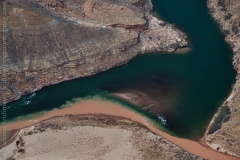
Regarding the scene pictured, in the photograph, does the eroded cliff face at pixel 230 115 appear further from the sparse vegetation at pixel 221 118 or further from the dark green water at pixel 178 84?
the dark green water at pixel 178 84

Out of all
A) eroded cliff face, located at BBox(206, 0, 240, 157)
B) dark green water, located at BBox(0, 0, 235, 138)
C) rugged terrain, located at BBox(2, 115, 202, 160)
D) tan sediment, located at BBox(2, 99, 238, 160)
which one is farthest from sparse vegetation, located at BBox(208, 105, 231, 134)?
rugged terrain, located at BBox(2, 115, 202, 160)

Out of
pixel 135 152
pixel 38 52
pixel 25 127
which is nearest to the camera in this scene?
pixel 135 152

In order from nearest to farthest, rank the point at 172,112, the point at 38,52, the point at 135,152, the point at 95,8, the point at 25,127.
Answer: the point at 135,152 < the point at 25,127 < the point at 172,112 < the point at 38,52 < the point at 95,8

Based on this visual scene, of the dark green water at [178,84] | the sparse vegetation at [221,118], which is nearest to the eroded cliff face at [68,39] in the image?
the dark green water at [178,84]

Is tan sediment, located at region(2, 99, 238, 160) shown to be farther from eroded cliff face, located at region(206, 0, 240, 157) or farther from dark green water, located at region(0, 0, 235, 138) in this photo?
dark green water, located at region(0, 0, 235, 138)

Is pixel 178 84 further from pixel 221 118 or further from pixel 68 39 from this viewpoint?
pixel 68 39

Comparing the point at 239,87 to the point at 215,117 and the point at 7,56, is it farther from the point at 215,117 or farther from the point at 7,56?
the point at 7,56

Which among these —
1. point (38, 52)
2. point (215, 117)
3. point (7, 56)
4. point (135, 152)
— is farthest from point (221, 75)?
point (7, 56)
